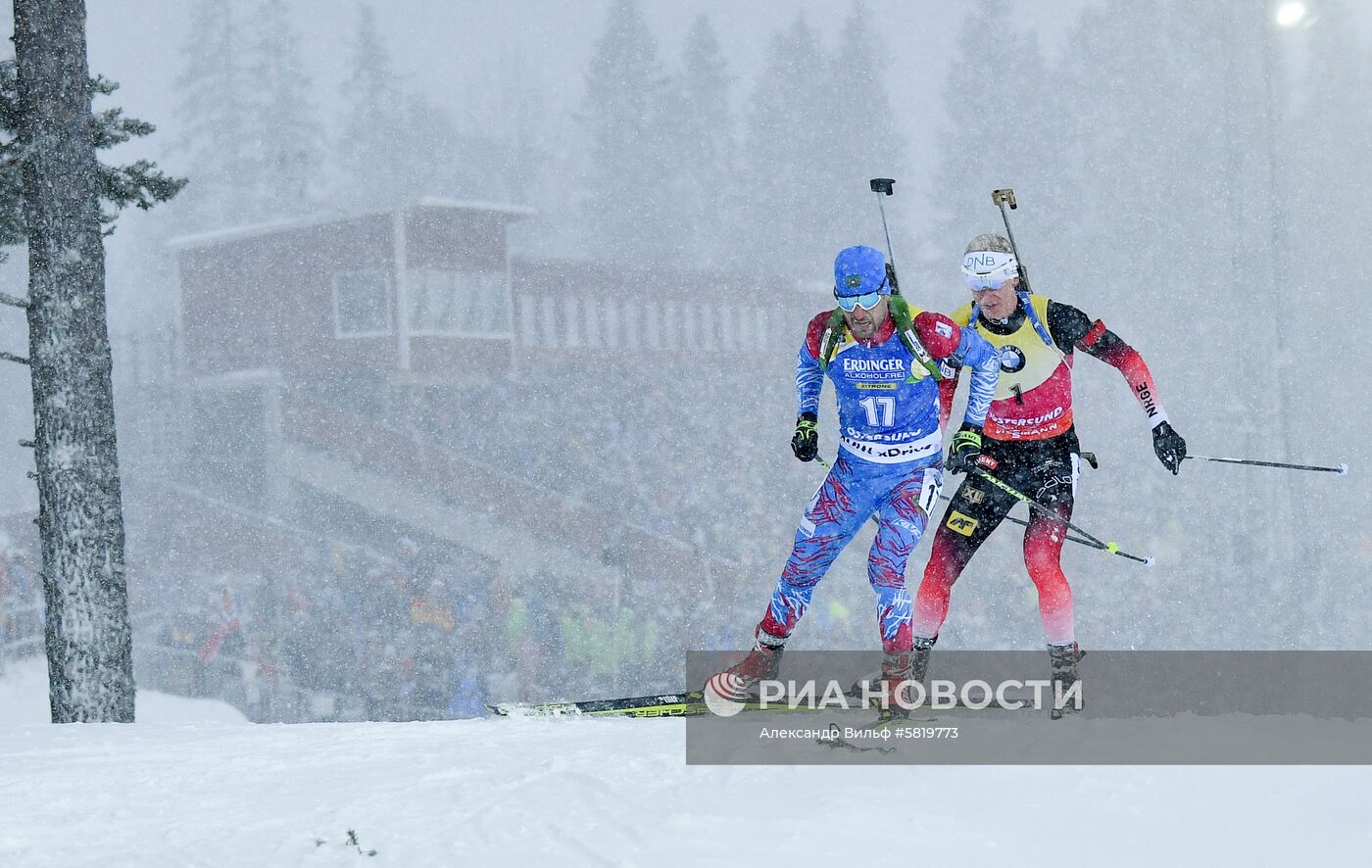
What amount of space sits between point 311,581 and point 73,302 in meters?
12.2

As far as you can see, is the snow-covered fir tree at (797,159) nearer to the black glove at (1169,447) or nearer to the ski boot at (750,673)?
the black glove at (1169,447)

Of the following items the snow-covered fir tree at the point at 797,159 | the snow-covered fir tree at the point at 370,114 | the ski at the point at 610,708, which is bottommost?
the ski at the point at 610,708

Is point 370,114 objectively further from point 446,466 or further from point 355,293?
point 446,466

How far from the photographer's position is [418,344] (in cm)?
2477

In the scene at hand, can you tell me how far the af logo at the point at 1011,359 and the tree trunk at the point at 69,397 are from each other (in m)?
6.27

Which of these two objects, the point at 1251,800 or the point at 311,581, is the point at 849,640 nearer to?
the point at 311,581

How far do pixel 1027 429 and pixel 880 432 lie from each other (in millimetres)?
835

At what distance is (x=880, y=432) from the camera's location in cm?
538

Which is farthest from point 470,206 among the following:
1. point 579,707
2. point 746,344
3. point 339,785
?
point 339,785

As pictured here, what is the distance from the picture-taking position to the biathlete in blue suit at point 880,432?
5.22m

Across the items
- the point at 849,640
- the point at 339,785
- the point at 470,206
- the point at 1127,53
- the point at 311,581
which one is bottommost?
the point at 849,640

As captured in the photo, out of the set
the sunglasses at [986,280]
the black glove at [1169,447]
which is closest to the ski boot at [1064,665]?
the black glove at [1169,447]

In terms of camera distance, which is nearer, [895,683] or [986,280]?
[895,683]

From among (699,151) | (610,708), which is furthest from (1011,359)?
(699,151)
